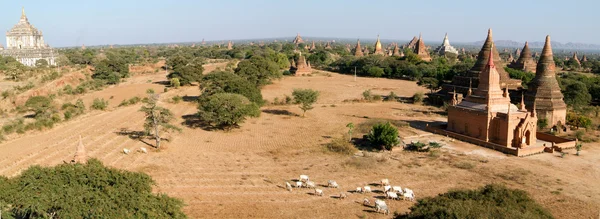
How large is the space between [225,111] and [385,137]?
11080 millimetres

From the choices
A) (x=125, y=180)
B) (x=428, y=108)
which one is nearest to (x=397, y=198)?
(x=125, y=180)

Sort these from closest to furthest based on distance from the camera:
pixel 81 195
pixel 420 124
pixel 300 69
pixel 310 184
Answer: pixel 81 195 < pixel 310 184 < pixel 420 124 < pixel 300 69

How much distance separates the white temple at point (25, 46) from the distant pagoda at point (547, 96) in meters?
76.0

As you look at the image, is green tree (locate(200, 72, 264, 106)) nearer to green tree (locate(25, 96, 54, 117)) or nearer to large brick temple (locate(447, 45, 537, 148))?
green tree (locate(25, 96, 54, 117))

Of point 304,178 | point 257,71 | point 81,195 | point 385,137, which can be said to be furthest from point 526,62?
point 81,195

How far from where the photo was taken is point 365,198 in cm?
1723

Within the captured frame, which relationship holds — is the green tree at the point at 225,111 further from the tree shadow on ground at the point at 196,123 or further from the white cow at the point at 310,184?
the white cow at the point at 310,184

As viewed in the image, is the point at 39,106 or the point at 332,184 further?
the point at 39,106

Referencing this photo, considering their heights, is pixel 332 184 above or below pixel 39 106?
below

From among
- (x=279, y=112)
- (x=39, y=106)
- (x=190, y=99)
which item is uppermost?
(x=39, y=106)

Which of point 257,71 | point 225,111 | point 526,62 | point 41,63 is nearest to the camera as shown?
point 225,111

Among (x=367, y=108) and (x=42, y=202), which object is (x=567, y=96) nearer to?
(x=367, y=108)

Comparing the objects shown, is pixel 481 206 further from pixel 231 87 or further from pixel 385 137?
pixel 231 87

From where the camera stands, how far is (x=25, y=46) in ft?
257
